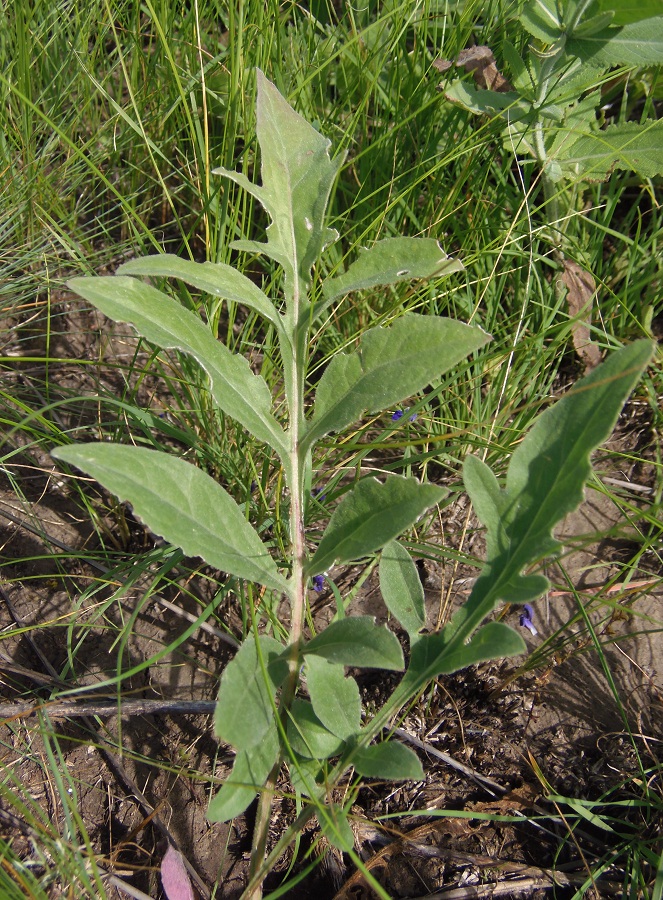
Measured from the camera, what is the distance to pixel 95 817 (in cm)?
165

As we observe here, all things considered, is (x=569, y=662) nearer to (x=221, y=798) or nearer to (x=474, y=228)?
(x=221, y=798)

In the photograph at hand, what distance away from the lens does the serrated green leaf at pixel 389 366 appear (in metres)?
1.30

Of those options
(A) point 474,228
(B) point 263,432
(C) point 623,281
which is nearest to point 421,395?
(A) point 474,228

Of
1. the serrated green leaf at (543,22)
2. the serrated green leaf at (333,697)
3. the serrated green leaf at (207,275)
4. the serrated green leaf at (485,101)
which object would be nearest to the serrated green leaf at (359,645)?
the serrated green leaf at (333,697)

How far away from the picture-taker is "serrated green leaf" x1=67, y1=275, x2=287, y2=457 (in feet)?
4.12

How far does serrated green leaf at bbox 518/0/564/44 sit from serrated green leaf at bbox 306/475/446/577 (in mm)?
1300

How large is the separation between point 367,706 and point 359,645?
523 mm

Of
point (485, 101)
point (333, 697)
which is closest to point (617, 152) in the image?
point (485, 101)

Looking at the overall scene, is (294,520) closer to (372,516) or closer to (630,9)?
(372,516)

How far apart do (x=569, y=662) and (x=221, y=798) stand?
96 cm

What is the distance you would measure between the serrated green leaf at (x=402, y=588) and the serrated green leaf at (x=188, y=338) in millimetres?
286

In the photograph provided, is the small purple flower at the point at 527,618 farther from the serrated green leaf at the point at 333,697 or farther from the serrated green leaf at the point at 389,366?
the serrated green leaf at the point at 389,366

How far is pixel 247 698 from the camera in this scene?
1214 millimetres

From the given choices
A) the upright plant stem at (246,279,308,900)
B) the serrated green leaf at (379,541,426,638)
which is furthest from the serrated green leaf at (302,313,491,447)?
the serrated green leaf at (379,541,426,638)
